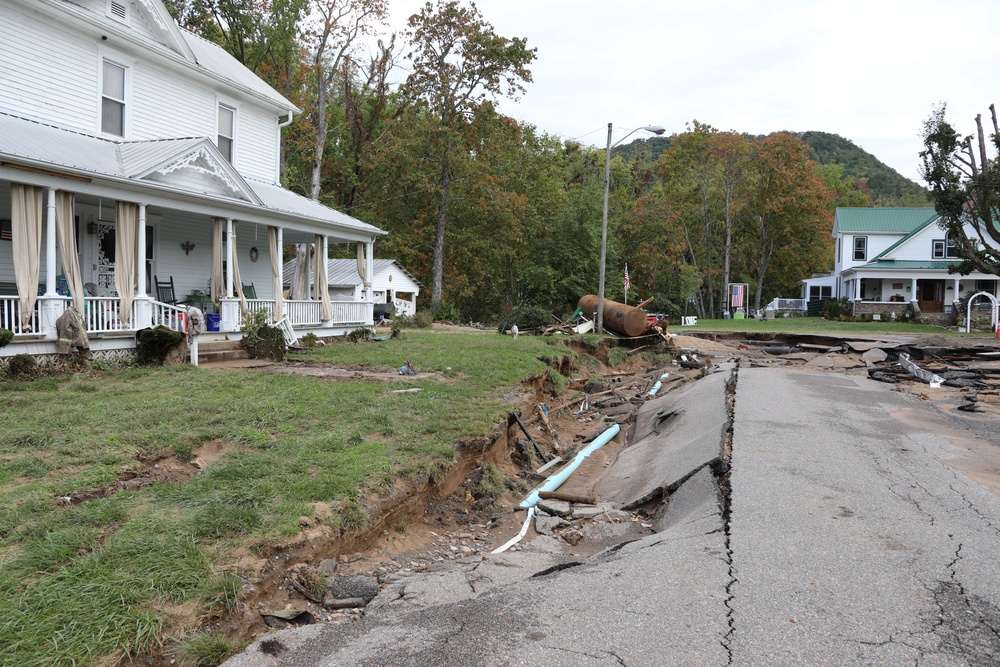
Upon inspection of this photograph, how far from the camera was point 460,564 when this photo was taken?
18.3ft

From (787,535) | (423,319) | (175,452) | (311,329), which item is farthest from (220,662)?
(423,319)

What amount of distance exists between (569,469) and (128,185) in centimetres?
1007

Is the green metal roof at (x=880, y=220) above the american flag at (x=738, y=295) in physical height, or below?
above

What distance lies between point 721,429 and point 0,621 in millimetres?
7922

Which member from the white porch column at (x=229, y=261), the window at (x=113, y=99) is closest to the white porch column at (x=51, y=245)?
the white porch column at (x=229, y=261)

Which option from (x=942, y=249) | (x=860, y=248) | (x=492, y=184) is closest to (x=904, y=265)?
(x=942, y=249)

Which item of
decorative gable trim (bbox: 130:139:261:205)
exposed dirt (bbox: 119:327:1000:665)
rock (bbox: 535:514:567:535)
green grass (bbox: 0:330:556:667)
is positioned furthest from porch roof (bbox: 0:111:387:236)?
rock (bbox: 535:514:567:535)

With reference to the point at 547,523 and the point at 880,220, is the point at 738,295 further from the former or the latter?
the point at 547,523

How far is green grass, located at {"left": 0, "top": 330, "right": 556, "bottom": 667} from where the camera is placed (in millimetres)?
3684

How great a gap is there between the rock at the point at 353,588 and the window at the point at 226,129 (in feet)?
55.9

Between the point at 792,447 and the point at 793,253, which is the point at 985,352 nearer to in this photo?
the point at 792,447

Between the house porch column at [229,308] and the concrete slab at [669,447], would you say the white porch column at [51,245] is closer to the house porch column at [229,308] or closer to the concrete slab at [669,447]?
the house porch column at [229,308]

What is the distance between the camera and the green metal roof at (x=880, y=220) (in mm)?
45469

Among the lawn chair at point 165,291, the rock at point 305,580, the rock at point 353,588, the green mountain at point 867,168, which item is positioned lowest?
the rock at point 353,588
